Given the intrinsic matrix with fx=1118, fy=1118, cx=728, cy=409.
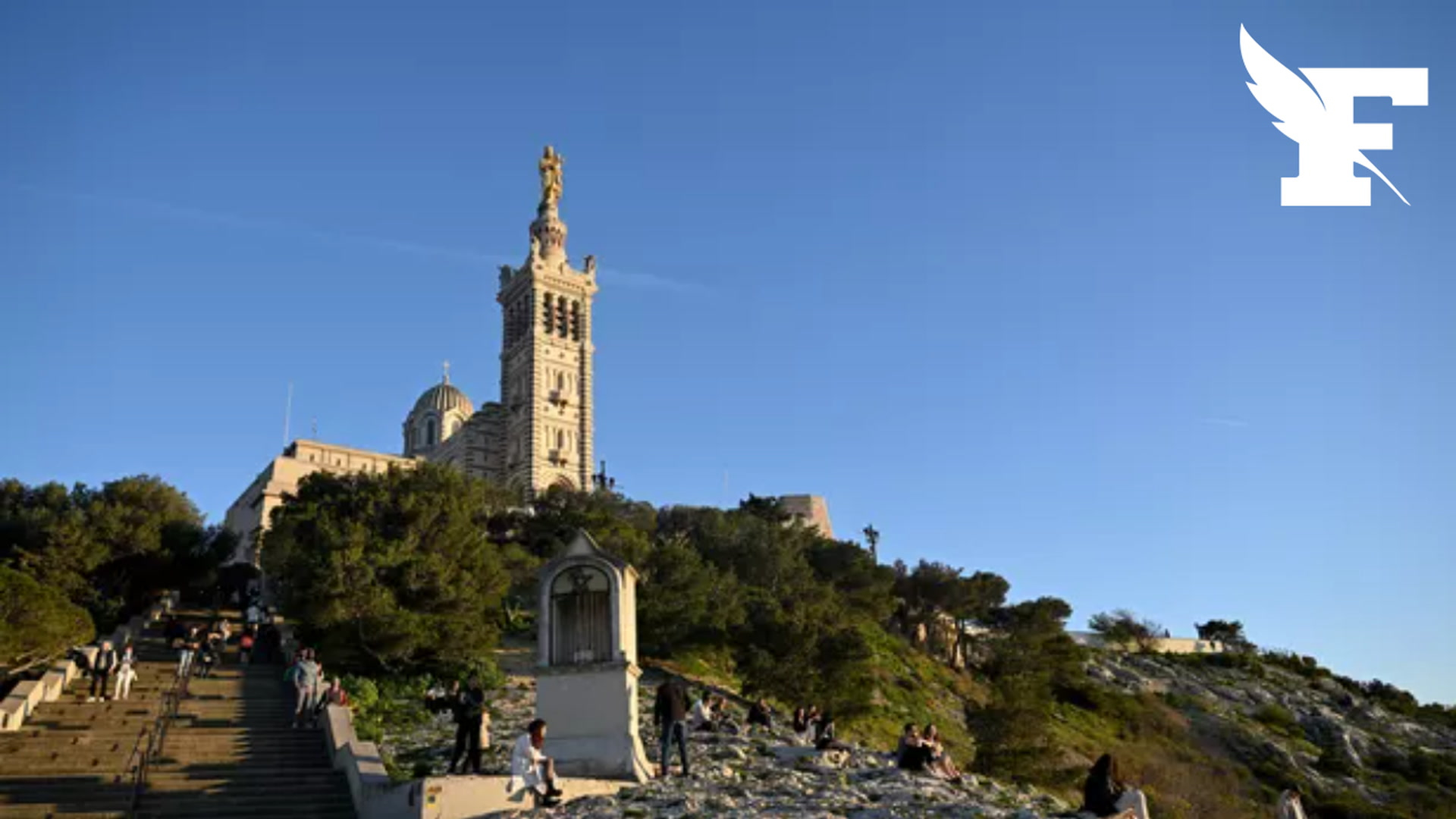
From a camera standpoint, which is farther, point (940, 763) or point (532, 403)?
point (532, 403)

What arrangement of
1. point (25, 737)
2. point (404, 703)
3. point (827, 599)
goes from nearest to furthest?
point (25, 737)
point (404, 703)
point (827, 599)

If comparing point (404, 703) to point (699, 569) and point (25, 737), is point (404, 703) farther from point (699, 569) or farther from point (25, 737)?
point (699, 569)

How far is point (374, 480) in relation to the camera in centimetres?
3678

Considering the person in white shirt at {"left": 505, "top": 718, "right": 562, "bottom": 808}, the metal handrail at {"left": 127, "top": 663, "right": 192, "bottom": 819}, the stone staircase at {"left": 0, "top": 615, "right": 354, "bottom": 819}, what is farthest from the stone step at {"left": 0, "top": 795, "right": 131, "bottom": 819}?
the person in white shirt at {"left": 505, "top": 718, "right": 562, "bottom": 808}

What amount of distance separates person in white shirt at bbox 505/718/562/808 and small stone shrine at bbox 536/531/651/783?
2.05 meters

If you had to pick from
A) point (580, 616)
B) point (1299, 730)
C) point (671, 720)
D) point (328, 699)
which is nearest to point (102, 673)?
point (328, 699)

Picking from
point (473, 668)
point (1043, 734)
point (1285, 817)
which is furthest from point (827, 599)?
point (1285, 817)

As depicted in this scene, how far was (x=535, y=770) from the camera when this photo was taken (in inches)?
581

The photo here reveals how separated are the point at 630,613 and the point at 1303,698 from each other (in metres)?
73.5

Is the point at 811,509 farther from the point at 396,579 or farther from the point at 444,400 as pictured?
the point at 396,579

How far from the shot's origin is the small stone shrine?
16.9 metres

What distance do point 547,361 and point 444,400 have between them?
510 inches

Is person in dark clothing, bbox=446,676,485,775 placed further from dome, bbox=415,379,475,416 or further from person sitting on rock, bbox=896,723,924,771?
dome, bbox=415,379,475,416

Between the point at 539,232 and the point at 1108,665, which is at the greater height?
the point at 539,232
